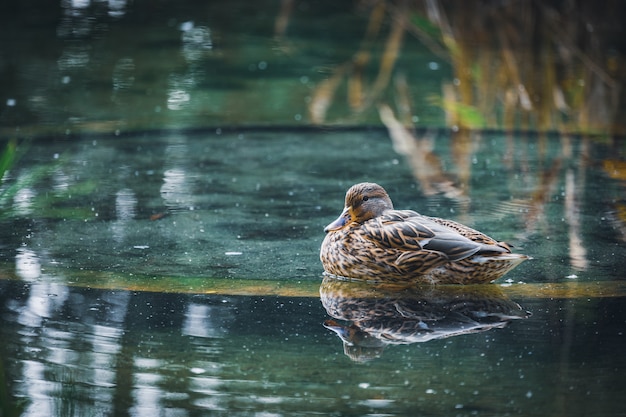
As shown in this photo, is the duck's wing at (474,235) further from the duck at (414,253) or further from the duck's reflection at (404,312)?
the duck's reflection at (404,312)

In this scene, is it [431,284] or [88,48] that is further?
[88,48]

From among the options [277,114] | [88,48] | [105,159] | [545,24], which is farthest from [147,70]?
[545,24]

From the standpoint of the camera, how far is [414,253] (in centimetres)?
518

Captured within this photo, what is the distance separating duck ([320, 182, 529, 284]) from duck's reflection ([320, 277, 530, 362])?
0.19 ft

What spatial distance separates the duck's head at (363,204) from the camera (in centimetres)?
553

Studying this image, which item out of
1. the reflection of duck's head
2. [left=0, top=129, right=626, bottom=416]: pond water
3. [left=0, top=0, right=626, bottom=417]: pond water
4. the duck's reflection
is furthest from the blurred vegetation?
the reflection of duck's head

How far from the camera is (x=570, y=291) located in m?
5.14

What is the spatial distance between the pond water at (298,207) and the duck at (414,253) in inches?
3.0

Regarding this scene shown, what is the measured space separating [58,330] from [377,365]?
129 cm

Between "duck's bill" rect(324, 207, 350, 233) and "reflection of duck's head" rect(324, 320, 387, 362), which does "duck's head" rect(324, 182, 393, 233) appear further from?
"reflection of duck's head" rect(324, 320, 387, 362)

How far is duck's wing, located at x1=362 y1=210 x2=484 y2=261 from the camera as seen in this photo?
17.0 feet

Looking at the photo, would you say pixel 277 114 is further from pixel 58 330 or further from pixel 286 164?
pixel 58 330

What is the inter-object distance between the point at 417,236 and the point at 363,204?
0.40 m

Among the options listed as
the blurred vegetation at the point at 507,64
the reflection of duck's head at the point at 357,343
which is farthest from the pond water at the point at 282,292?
the blurred vegetation at the point at 507,64
